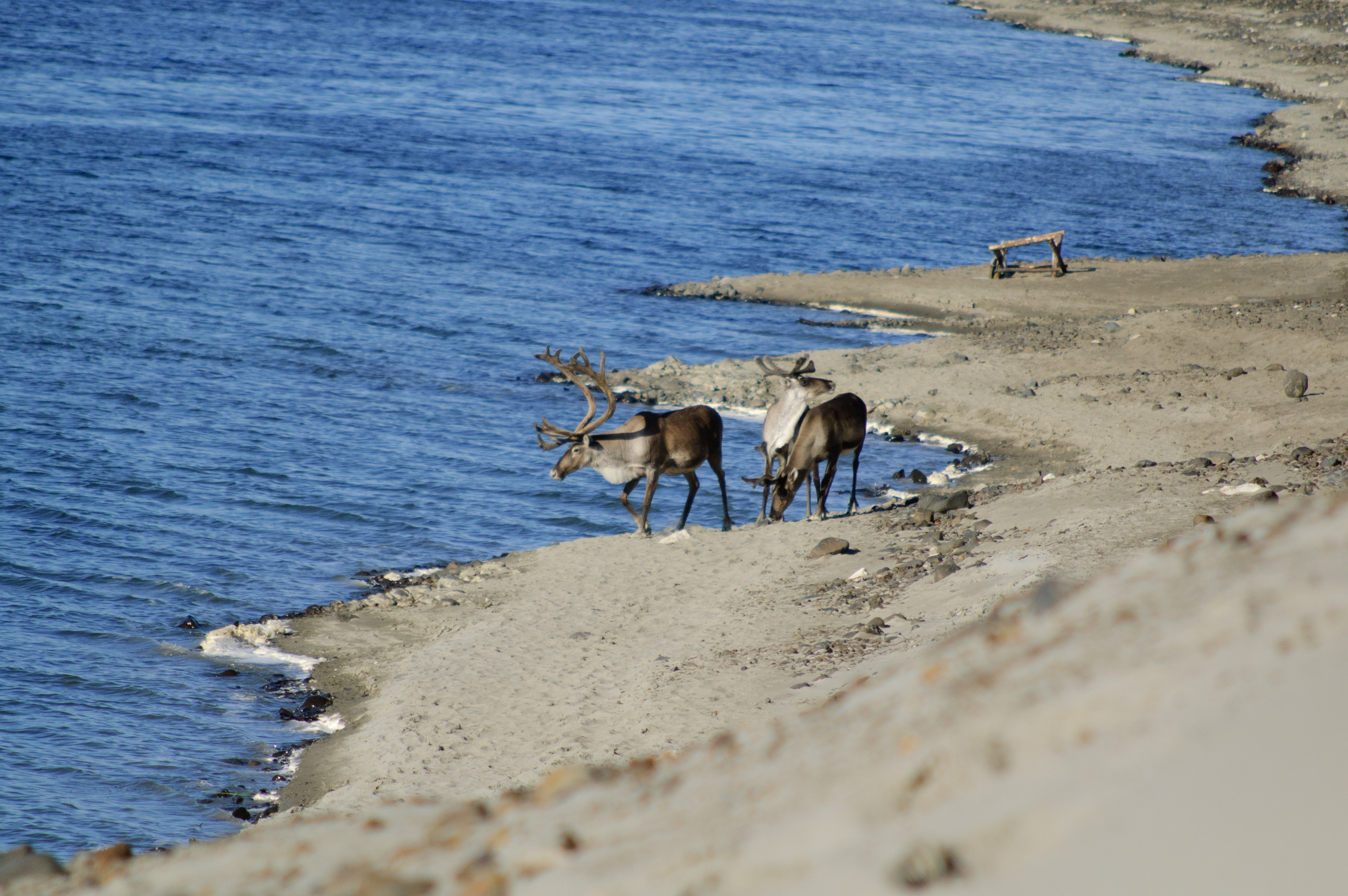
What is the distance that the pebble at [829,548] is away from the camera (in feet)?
43.5

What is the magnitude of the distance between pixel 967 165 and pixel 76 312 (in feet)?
121

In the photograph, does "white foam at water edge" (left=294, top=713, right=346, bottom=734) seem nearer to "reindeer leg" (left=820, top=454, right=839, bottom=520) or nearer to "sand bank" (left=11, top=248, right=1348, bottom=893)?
"sand bank" (left=11, top=248, right=1348, bottom=893)

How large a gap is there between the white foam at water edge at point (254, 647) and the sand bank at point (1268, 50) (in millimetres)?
42884

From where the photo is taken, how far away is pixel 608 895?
394 cm

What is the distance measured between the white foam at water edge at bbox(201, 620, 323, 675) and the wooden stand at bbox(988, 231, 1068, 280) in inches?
892

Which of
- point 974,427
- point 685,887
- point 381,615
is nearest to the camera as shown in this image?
point 685,887

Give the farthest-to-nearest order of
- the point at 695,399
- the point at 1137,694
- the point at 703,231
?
1. the point at 703,231
2. the point at 695,399
3. the point at 1137,694

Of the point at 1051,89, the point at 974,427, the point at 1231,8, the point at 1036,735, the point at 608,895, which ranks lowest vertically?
the point at 974,427

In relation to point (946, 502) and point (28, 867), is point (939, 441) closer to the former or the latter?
point (946, 502)

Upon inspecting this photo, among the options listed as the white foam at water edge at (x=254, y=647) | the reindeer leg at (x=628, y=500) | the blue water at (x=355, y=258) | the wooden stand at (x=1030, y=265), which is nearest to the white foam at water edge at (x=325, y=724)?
the blue water at (x=355, y=258)

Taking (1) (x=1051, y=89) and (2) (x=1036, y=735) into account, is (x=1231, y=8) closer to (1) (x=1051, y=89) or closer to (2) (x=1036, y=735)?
(1) (x=1051, y=89)

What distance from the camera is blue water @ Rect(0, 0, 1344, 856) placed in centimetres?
1395

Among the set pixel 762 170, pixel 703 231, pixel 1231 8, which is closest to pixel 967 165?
pixel 762 170

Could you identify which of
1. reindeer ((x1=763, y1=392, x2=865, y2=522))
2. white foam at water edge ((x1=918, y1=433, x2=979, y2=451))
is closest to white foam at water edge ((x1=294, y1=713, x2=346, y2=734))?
reindeer ((x1=763, y1=392, x2=865, y2=522))
